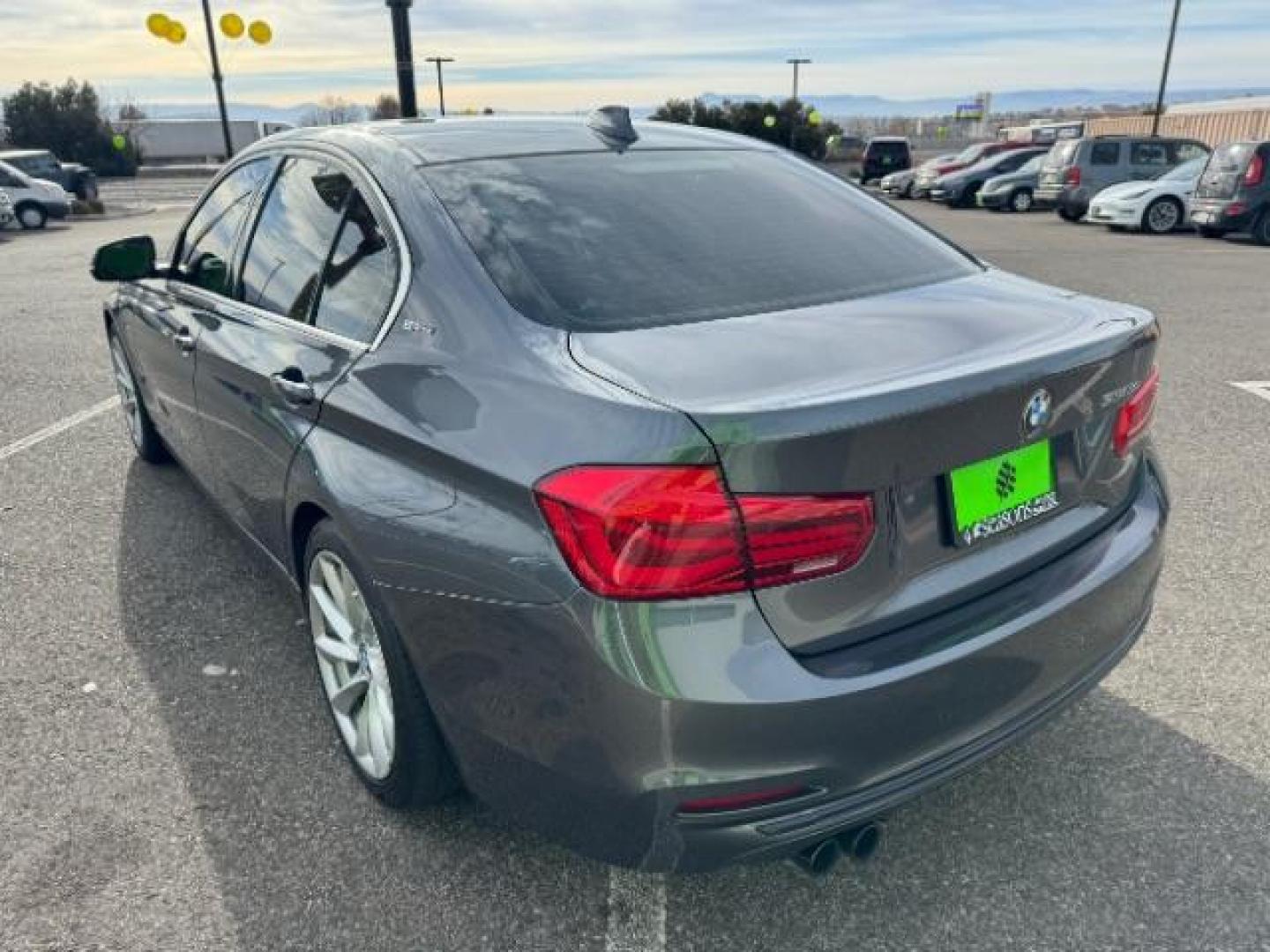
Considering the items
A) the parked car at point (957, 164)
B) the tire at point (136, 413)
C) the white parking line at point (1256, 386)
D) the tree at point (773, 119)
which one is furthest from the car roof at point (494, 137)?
the tree at point (773, 119)

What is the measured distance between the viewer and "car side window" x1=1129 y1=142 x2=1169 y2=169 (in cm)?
2120

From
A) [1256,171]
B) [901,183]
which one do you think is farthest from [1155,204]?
[901,183]

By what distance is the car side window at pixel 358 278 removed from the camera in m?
2.40

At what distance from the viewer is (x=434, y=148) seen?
2.67 meters

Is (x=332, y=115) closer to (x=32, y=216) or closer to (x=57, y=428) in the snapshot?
(x=32, y=216)

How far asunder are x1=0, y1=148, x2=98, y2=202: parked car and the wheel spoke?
28.1m

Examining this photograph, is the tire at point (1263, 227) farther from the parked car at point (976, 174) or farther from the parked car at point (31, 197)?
the parked car at point (31, 197)

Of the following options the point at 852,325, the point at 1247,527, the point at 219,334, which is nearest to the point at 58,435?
the point at 219,334

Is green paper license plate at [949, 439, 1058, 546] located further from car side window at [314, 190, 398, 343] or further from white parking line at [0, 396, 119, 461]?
white parking line at [0, 396, 119, 461]

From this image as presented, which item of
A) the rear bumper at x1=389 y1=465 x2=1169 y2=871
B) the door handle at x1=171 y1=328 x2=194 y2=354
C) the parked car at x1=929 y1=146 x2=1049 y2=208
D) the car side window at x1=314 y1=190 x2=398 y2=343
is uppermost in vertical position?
the car side window at x1=314 y1=190 x2=398 y2=343

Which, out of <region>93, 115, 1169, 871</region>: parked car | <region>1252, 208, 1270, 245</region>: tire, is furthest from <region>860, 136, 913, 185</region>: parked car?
<region>93, 115, 1169, 871</region>: parked car

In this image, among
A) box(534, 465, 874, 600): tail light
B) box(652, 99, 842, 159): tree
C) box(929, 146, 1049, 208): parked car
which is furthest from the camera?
box(652, 99, 842, 159): tree

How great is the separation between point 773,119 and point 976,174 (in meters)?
24.0

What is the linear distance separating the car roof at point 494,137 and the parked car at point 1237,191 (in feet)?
48.9
